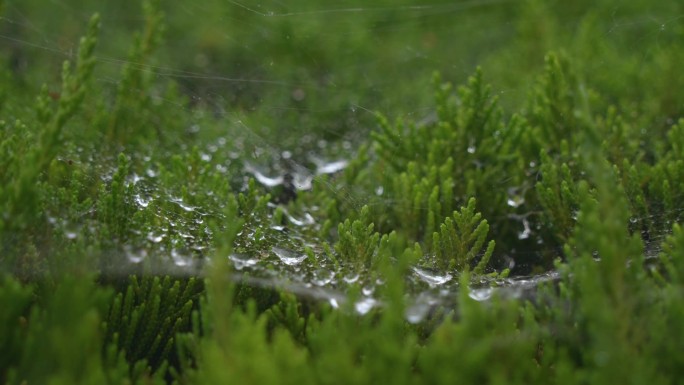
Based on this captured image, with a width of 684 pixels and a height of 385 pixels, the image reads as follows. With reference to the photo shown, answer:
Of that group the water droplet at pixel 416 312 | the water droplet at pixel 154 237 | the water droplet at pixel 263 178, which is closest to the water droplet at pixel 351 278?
the water droplet at pixel 416 312

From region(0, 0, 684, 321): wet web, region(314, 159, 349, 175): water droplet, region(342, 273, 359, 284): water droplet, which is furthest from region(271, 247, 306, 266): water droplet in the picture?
region(314, 159, 349, 175): water droplet

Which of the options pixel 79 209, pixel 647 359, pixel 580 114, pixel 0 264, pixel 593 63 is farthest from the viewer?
pixel 593 63

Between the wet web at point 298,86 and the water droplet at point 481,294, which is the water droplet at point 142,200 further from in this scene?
the water droplet at point 481,294

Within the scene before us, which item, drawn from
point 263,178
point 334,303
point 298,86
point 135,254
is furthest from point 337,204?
point 298,86

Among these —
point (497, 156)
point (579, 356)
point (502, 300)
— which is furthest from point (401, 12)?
point (579, 356)

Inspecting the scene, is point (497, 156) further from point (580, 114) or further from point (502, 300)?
point (580, 114)

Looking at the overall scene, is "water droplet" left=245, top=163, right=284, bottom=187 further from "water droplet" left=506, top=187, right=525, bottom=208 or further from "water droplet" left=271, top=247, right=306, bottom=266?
"water droplet" left=506, top=187, right=525, bottom=208

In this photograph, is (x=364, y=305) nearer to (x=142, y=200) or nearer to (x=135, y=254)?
(x=135, y=254)
